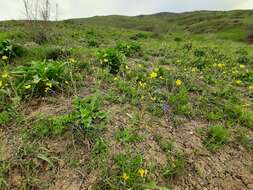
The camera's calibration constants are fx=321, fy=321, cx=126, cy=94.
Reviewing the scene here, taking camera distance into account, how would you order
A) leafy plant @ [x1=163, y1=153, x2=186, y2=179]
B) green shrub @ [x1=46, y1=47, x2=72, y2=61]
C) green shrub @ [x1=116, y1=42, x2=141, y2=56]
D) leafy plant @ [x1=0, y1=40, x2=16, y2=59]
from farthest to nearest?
1. green shrub @ [x1=116, y1=42, x2=141, y2=56]
2. green shrub @ [x1=46, y1=47, x2=72, y2=61]
3. leafy plant @ [x1=0, y1=40, x2=16, y2=59]
4. leafy plant @ [x1=163, y1=153, x2=186, y2=179]

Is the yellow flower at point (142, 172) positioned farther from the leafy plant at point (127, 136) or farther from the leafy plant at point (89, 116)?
the leafy plant at point (89, 116)

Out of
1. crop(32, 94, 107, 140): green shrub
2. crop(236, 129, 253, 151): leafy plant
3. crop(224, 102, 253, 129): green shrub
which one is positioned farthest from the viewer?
crop(224, 102, 253, 129): green shrub

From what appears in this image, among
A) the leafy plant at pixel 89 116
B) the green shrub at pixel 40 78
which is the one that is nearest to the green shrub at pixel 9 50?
the green shrub at pixel 40 78

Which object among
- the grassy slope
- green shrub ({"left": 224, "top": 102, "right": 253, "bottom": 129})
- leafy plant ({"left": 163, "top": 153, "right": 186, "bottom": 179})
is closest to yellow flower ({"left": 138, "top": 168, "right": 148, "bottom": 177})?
the grassy slope

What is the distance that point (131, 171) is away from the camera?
315cm

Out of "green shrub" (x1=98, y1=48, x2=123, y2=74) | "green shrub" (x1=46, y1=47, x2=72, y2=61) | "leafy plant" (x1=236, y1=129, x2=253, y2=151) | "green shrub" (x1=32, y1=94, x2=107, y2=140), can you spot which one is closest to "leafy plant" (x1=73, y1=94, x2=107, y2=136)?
"green shrub" (x1=32, y1=94, x2=107, y2=140)

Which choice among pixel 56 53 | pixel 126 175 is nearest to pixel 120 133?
pixel 126 175

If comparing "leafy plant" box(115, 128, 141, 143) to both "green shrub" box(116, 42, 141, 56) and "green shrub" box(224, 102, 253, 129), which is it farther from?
"green shrub" box(116, 42, 141, 56)

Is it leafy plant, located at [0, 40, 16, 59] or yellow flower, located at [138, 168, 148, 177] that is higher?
leafy plant, located at [0, 40, 16, 59]

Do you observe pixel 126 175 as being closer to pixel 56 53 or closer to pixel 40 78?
pixel 40 78

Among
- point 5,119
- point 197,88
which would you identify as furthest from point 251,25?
point 5,119

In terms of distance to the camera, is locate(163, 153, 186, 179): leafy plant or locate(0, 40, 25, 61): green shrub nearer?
locate(163, 153, 186, 179): leafy plant

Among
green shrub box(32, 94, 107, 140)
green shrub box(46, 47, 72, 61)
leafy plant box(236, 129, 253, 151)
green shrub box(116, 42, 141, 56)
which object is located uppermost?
green shrub box(46, 47, 72, 61)

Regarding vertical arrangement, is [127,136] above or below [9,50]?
below
